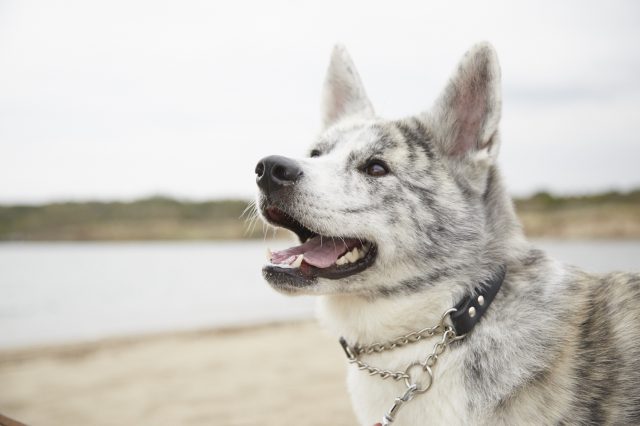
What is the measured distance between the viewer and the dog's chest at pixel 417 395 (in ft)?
7.97

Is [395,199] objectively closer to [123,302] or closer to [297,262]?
[297,262]

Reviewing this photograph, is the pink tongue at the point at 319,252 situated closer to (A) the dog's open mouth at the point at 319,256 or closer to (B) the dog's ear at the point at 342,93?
(A) the dog's open mouth at the point at 319,256

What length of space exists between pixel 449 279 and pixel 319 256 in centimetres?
67

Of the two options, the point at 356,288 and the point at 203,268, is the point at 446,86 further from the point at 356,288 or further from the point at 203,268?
the point at 203,268

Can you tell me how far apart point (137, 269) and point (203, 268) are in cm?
284

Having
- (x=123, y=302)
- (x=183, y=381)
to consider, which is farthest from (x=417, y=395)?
(x=123, y=302)

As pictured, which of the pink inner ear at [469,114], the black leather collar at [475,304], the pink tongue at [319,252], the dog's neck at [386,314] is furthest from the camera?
the pink inner ear at [469,114]

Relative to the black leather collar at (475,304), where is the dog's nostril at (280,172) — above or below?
above

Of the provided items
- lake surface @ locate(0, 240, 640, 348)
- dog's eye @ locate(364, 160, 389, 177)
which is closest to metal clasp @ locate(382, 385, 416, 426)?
dog's eye @ locate(364, 160, 389, 177)

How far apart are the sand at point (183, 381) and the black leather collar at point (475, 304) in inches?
55.0

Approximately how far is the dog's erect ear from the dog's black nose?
866 mm

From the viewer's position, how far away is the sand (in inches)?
208

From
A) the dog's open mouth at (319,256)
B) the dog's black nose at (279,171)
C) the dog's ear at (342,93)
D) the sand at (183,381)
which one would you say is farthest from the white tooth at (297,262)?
the dog's ear at (342,93)

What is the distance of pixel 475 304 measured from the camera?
2561mm
